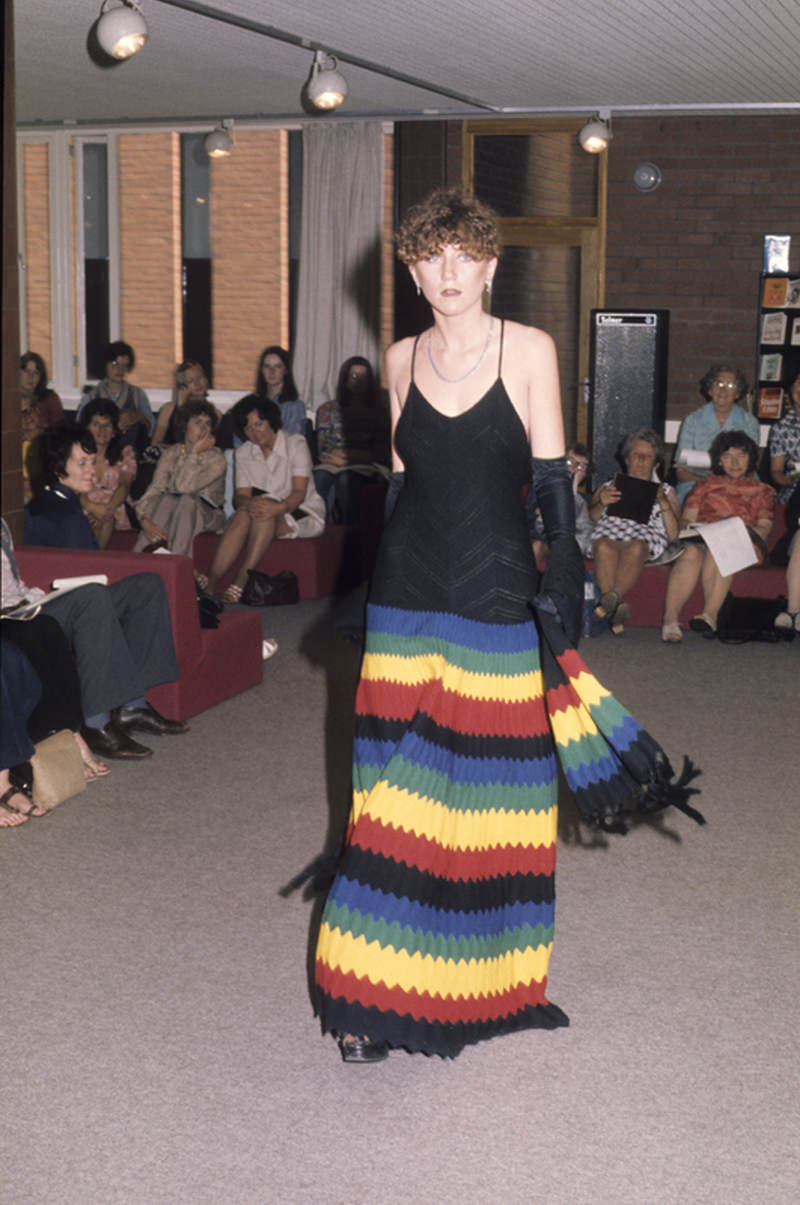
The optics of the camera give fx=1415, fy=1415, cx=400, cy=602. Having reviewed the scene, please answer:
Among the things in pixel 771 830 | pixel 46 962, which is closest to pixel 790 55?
pixel 771 830

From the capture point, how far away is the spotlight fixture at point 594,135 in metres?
9.69

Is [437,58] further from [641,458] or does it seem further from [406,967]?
[406,967]

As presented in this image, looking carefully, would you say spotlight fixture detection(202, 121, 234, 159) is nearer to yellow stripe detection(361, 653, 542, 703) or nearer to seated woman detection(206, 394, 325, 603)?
seated woman detection(206, 394, 325, 603)

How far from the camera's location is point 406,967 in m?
2.64

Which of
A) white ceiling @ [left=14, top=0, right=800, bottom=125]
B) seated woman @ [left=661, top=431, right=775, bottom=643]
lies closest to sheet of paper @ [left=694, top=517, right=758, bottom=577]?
seated woman @ [left=661, top=431, right=775, bottom=643]

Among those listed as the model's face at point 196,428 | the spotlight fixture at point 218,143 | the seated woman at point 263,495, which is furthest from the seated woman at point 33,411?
the spotlight fixture at point 218,143

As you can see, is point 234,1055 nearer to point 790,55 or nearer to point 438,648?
point 438,648

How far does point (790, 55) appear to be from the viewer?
25.3 ft

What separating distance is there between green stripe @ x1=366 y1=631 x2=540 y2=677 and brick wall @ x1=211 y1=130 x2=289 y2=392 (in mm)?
9131

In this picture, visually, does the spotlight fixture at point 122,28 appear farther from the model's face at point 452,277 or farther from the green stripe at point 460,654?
the green stripe at point 460,654

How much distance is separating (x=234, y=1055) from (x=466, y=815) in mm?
666

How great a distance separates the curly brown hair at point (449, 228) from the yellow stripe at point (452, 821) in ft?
3.30

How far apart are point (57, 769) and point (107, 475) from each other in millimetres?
2446

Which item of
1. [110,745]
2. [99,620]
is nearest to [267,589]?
[110,745]
